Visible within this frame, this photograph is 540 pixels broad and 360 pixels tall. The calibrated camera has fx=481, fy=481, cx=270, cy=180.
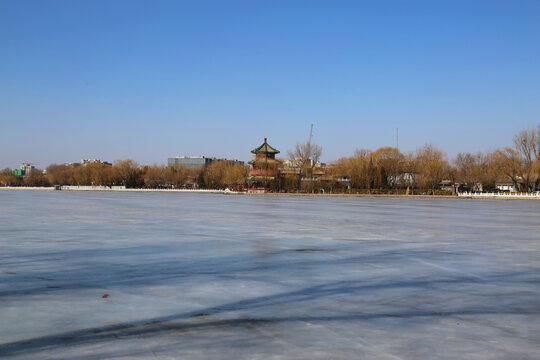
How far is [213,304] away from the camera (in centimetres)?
574

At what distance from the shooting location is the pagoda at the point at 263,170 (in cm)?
7462

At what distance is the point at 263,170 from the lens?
246ft

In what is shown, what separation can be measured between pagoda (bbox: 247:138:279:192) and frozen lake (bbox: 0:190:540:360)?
62.6 metres

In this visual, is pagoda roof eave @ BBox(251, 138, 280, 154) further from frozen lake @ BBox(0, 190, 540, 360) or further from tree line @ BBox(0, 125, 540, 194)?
frozen lake @ BBox(0, 190, 540, 360)

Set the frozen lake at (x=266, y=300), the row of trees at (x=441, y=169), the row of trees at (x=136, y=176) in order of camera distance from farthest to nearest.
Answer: the row of trees at (x=136, y=176) < the row of trees at (x=441, y=169) < the frozen lake at (x=266, y=300)

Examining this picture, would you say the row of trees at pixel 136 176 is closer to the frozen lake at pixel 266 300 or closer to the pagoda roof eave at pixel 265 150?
the pagoda roof eave at pixel 265 150

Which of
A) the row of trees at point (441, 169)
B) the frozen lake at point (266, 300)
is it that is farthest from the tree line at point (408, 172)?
the frozen lake at point (266, 300)

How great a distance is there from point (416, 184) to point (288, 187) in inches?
813

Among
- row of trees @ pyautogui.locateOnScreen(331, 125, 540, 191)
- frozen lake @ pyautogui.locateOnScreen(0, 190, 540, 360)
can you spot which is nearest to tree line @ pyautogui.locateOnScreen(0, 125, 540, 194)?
row of trees @ pyautogui.locateOnScreen(331, 125, 540, 191)

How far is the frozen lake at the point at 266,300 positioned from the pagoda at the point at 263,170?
6263cm

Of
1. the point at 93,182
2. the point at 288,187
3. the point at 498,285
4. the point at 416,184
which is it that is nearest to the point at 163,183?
the point at 93,182

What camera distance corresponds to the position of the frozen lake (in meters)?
4.22

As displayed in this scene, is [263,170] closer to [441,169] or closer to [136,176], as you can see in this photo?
[441,169]

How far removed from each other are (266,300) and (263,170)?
69.0 m
